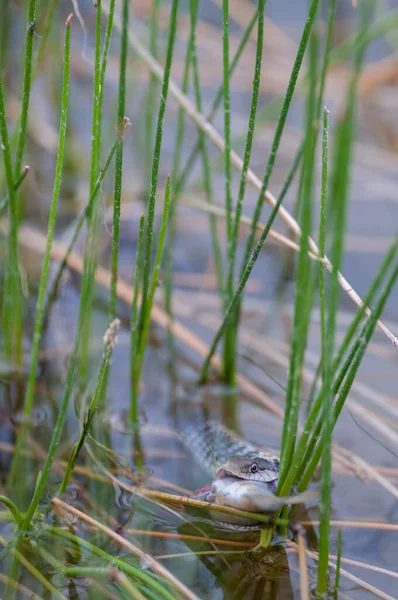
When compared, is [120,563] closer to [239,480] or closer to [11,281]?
[239,480]

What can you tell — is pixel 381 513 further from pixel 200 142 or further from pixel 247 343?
pixel 200 142

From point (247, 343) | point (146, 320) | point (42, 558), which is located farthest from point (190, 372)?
point (42, 558)

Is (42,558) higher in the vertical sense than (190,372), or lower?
lower

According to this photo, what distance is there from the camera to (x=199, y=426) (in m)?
2.15

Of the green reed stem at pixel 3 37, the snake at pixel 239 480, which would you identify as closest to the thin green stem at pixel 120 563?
the snake at pixel 239 480

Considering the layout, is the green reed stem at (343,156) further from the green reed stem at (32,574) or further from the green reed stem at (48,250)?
the green reed stem at (32,574)

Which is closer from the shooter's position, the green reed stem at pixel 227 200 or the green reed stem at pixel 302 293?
the green reed stem at pixel 302 293

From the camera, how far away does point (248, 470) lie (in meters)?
1.61

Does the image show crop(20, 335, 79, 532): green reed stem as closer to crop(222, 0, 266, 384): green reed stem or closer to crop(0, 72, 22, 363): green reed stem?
crop(0, 72, 22, 363): green reed stem

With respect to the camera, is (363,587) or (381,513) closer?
(363,587)

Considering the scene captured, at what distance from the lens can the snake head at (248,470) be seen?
1.60 metres

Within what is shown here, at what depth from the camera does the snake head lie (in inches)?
62.9

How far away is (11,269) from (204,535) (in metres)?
0.88

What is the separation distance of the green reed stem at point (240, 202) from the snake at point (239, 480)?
0.32 metres
